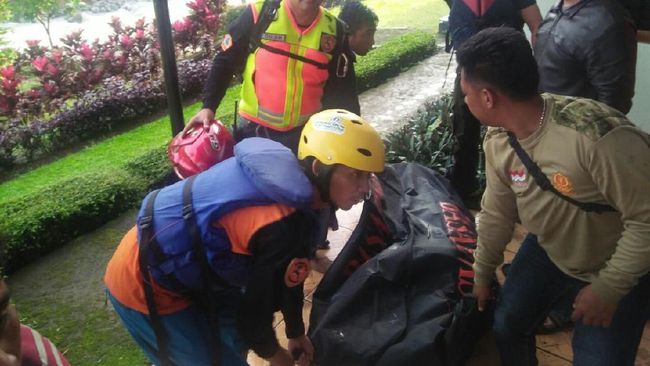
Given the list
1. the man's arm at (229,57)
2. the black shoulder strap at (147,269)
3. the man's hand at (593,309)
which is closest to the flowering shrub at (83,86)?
the man's arm at (229,57)

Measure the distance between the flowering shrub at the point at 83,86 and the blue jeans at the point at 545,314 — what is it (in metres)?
5.61

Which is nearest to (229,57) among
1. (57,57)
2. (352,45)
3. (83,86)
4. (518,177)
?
(352,45)

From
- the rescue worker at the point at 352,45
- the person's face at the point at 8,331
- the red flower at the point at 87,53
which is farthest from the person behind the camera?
the red flower at the point at 87,53

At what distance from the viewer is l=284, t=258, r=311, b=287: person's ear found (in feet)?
5.70

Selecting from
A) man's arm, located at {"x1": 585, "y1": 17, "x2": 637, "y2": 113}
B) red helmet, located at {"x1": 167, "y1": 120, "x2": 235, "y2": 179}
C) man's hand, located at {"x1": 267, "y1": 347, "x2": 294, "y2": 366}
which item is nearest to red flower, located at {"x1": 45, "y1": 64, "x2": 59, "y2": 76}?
red helmet, located at {"x1": 167, "y1": 120, "x2": 235, "y2": 179}

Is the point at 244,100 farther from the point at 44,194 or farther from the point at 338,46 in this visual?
the point at 44,194

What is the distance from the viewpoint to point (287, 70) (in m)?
2.87

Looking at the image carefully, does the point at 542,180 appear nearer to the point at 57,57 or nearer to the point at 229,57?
the point at 229,57

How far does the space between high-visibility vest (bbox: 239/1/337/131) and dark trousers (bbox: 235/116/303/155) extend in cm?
4

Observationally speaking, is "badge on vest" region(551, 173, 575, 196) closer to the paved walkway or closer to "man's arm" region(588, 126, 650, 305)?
Result: "man's arm" region(588, 126, 650, 305)

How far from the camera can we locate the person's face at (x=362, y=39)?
327 centimetres

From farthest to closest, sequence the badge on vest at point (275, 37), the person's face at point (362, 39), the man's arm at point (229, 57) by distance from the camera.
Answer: the person's face at point (362, 39)
the man's arm at point (229, 57)
the badge on vest at point (275, 37)

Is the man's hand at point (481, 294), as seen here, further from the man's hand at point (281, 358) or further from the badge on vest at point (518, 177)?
the man's hand at point (281, 358)

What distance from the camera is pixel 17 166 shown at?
5.96 m
